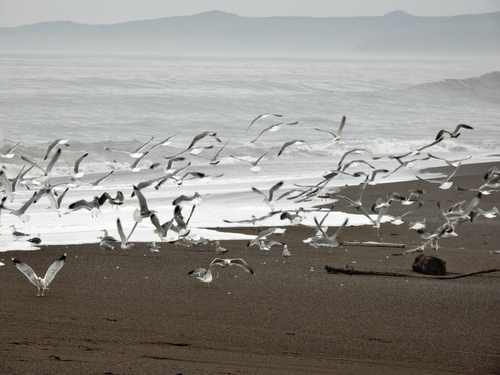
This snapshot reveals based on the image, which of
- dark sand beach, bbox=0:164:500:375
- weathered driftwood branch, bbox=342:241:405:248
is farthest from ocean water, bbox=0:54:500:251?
dark sand beach, bbox=0:164:500:375

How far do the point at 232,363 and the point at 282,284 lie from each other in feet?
6.15

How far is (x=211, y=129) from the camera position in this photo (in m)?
23.8

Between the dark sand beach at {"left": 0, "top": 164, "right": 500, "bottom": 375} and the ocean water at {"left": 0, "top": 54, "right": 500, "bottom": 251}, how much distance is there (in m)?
1.54

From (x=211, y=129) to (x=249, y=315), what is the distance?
19.6 m

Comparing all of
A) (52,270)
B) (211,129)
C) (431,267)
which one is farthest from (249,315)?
(211,129)

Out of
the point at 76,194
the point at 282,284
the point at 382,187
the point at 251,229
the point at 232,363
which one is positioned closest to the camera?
the point at 232,363

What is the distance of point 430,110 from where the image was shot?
33.1m

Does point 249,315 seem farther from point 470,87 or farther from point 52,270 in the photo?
point 470,87

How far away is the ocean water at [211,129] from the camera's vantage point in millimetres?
9586

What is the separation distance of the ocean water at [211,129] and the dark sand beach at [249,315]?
1535mm

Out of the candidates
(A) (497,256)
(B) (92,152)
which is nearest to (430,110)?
(B) (92,152)

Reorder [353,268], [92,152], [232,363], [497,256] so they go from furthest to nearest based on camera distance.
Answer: [92,152], [497,256], [353,268], [232,363]

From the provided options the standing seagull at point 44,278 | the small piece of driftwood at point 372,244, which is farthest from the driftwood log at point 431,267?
the standing seagull at point 44,278

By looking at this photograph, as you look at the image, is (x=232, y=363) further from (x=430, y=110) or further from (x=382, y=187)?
(x=430, y=110)
